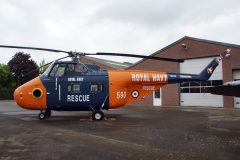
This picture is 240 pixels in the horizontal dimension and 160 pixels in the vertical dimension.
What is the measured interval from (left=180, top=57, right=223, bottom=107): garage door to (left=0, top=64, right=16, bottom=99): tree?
120 feet

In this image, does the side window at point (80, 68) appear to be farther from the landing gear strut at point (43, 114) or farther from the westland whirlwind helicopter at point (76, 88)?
the landing gear strut at point (43, 114)

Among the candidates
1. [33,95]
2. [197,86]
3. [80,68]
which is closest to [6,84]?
[197,86]

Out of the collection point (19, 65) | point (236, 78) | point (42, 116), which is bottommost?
point (42, 116)

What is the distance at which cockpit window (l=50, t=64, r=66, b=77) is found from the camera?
14203 mm

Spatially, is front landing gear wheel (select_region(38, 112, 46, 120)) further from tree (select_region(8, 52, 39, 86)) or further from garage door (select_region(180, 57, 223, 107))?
tree (select_region(8, 52, 39, 86))

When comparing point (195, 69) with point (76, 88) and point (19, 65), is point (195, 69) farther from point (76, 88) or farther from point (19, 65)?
point (19, 65)

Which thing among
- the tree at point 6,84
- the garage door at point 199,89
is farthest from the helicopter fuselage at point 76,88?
the tree at point 6,84

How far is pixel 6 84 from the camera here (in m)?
59.7

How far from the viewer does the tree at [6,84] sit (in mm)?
55781

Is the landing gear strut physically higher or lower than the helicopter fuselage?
lower

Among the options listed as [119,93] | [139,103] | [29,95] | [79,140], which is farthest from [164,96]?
[79,140]

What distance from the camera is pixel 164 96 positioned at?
29984 millimetres

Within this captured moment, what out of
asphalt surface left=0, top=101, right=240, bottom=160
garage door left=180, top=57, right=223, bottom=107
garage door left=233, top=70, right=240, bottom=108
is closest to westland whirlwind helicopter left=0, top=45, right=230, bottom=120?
asphalt surface left=0, top=101, right=240, bottom=160

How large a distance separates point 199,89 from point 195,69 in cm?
213
